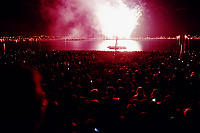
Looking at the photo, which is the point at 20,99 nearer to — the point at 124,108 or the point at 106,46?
the point at 124,108

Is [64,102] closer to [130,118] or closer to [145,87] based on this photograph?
[130,118]

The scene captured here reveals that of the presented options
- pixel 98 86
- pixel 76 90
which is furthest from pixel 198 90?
pixel 76 90

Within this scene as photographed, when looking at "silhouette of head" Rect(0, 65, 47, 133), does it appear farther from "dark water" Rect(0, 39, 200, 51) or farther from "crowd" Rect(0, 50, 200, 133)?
"dark water" Rect(0, 39, 200, 51)

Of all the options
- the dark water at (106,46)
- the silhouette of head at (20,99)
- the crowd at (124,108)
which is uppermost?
the dark water at (106,46)

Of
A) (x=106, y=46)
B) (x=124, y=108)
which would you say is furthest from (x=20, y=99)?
(x=106, y=46)

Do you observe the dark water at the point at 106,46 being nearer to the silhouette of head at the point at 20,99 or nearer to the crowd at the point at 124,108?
the crowd at the point at 124,108

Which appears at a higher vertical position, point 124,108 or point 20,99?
point 20,99

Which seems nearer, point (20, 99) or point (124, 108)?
point (20, 99)

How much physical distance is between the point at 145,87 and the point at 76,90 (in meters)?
3.40

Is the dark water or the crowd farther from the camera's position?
the dark water

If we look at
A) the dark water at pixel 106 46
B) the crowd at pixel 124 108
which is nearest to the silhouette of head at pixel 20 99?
the crowd at pixel 124 108

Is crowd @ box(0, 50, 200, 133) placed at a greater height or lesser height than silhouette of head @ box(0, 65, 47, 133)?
lesser

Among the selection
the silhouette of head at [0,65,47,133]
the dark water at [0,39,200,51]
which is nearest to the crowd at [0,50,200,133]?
the silhouette of head at [0,65,47,133]

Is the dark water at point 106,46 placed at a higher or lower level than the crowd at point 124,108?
higher
